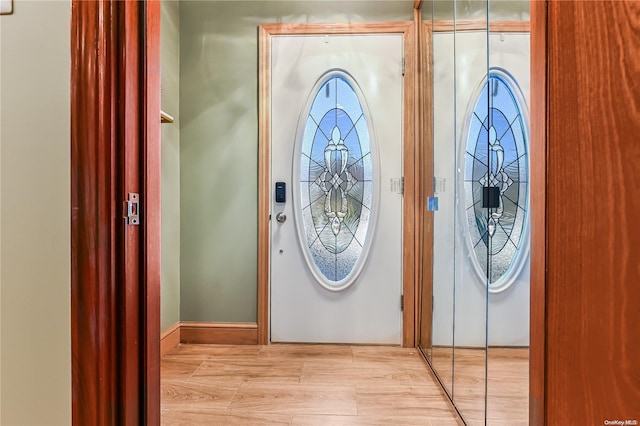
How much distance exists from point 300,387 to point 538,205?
1609 millimetres

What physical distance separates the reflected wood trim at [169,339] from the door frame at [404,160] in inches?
23.7

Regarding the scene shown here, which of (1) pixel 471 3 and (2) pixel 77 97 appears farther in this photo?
(1) pixel 471 3

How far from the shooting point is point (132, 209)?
699 millimetres

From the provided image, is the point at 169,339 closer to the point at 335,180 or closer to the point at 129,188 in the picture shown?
the point at 335,180

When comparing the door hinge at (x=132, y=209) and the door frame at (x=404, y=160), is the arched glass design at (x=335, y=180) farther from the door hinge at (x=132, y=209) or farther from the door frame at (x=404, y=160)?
the door hinge at (x=132, y=209)

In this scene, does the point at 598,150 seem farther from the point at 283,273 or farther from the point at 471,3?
the point at 283,273

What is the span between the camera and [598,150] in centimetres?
58

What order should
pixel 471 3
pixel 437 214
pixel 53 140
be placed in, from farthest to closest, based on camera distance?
pixel 437 214, pixel 471 3, pixel 53 140

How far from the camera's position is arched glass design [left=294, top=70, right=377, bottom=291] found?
237 cm

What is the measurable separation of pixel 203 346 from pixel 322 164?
160cm

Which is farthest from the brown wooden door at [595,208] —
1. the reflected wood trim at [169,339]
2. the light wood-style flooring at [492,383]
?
the reflected wood trim at [169,339]

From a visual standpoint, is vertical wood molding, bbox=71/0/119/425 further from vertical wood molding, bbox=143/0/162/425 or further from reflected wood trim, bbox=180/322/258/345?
reflected wood trim, bbox=180/322/258/345

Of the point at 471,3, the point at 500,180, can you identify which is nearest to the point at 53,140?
the point at 500,180

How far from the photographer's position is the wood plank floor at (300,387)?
5.03 ft
